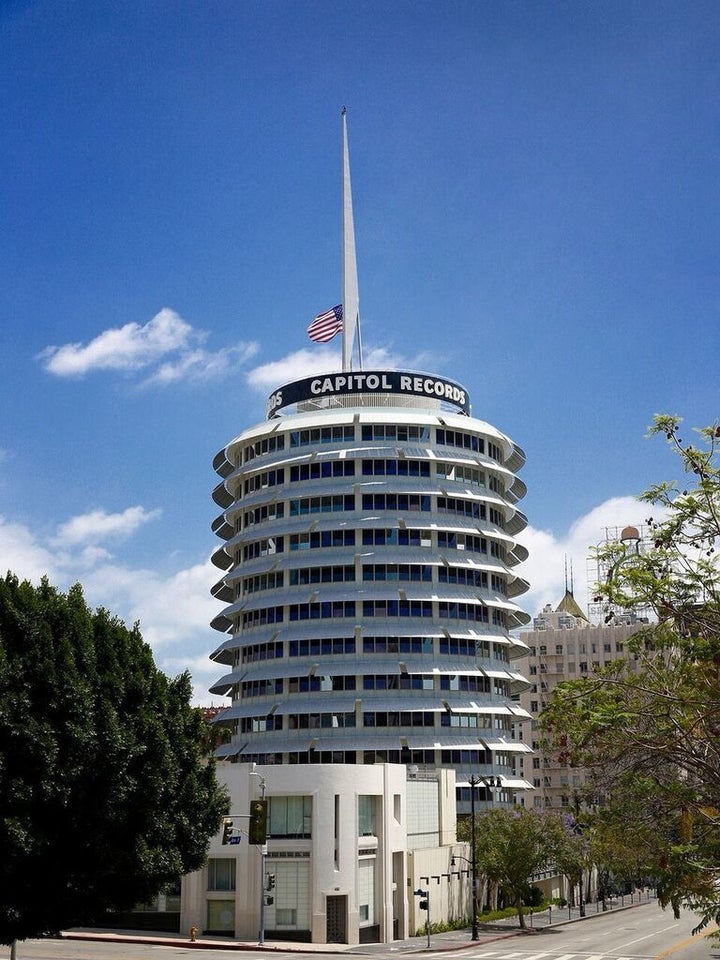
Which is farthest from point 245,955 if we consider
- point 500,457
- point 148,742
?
point 500,457

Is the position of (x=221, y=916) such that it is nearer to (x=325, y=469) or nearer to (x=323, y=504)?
(x=323, y=504)

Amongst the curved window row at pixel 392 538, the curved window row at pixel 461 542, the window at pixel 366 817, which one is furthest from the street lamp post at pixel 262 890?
the curved window row at pixel 461 542

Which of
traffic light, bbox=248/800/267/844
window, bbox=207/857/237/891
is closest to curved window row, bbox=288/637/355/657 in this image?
window, bbox=207/857/237/891

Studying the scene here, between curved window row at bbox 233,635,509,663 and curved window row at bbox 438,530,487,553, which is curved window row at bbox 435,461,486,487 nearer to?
curved window row at bbox 438,530,487,553

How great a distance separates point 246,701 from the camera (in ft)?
339

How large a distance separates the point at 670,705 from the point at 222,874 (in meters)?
50.5

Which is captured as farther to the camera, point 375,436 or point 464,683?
point 375,436

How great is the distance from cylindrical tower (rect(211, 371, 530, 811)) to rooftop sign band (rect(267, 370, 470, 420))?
0.16 m

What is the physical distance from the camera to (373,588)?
101 m

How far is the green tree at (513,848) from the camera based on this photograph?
3337 inches

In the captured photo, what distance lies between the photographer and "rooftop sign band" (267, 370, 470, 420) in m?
111

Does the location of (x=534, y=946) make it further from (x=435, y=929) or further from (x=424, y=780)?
(x=424, y=780)

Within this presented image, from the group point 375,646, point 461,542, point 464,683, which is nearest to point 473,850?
point 464,683

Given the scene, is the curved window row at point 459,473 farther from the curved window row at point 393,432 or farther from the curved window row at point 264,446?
the curved window row at point 264,446
